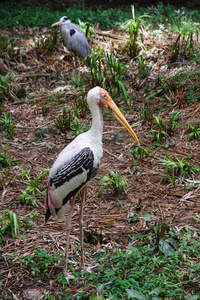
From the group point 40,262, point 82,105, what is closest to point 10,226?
point 40,262

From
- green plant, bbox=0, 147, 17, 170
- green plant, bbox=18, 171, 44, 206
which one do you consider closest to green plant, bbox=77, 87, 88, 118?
green plant, bbox=0, 147, 17, 170

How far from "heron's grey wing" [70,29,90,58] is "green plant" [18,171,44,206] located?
3.04 metres

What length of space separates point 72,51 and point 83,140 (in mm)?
3805

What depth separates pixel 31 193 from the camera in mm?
4094

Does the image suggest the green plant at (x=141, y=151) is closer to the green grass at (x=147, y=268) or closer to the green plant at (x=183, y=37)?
the green grass at (x=147, y=268)

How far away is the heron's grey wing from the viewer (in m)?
6.41

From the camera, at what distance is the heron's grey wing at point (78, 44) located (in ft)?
21.0

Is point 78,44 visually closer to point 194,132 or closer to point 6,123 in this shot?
point 6,123

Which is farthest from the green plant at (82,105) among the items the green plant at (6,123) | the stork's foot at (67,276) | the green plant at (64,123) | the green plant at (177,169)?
the stork's foot at (67,276)

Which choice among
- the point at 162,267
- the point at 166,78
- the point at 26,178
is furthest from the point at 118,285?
the point at 166,78

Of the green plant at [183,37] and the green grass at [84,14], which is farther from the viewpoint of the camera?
the green grass at [84,14]

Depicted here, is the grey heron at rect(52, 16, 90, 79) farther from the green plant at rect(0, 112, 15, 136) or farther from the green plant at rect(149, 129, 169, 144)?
the green plant at rect(149, 129, 169, 144)

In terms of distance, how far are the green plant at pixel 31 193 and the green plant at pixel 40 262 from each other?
0.70 metres

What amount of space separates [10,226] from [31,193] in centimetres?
61
